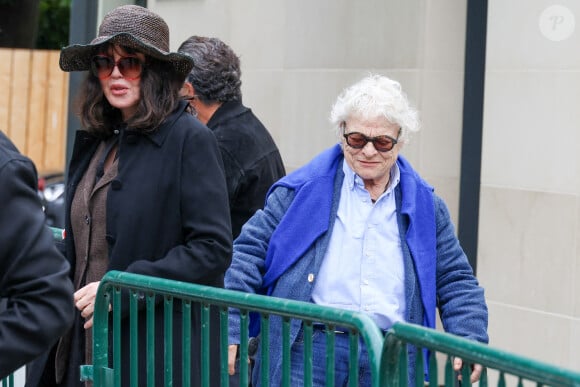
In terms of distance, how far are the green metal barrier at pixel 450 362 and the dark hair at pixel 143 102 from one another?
4.33 ft

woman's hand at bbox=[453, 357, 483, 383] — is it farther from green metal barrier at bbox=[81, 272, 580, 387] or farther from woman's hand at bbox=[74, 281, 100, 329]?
woman's hand at bbox=[74, 281, 100, 329]

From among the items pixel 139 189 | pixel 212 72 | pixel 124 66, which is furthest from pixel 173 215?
pixel 212 72

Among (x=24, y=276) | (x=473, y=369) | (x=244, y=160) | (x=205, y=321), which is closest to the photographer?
(x=24, y=276)

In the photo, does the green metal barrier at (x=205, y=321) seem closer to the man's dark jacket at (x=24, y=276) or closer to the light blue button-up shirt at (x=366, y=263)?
the light blue button-up shirt at (x=366, y=263)

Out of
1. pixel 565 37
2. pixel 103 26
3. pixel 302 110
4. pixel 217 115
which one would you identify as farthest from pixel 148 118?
pixel 302 110

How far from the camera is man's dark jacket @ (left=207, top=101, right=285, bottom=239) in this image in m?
5.68

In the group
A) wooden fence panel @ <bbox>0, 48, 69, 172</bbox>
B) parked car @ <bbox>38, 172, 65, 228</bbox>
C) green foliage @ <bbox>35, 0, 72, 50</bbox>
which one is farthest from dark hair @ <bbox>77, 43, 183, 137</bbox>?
green foliage @ <bbox>35, 0, 72, 50</bbox>

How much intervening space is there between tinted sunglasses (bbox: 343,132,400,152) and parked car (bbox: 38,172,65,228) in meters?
9.79

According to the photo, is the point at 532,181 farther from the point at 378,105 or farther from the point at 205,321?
the point at 205,321

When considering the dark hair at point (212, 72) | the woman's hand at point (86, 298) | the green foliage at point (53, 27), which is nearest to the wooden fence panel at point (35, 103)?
the green foliage at point (53, 27)

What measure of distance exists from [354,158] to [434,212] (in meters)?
0.32

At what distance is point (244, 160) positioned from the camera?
5.72m

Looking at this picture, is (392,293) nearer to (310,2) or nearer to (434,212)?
(434,212)

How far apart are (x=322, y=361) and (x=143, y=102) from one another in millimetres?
1026
